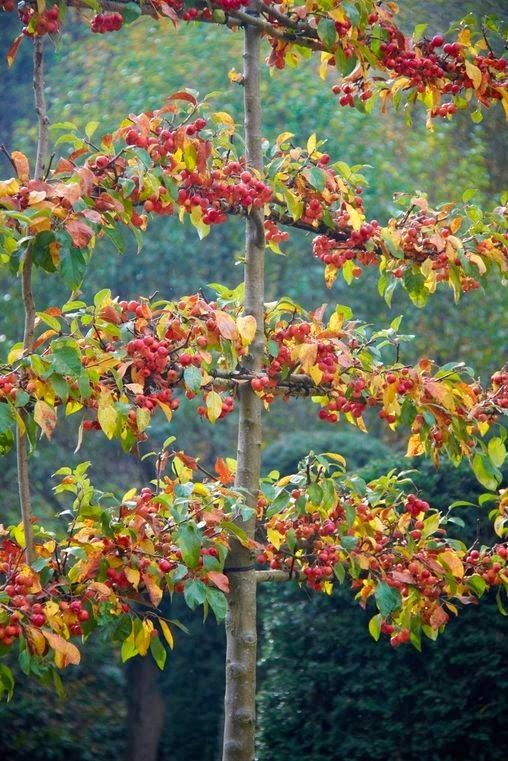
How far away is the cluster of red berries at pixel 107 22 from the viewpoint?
6.49ft

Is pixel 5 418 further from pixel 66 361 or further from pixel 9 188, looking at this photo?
pixel 9 188

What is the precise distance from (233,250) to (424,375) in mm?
3220

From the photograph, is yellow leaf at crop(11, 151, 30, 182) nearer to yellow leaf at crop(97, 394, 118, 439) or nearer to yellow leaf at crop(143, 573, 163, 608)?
yellow leaf at crop(97, 394, 118, 439)

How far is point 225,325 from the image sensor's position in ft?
6.43

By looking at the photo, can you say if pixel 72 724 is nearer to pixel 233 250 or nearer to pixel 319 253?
pixel 233 250

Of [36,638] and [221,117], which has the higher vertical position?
[221,117]

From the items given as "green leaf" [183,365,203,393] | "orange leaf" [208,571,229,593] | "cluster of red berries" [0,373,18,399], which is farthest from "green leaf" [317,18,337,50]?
"orange leaf" [208,571,229,593]

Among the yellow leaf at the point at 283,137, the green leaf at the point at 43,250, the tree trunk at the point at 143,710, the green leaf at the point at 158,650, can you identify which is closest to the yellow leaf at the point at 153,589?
the green leaf at the point at 158,650

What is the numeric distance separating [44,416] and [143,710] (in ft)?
11.9

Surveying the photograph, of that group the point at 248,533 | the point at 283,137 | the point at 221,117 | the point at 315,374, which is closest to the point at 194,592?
the point at 248,533

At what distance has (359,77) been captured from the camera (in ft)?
8.38

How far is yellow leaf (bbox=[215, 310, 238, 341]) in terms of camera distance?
1954 mm

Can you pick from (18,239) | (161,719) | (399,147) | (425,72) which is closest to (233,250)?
(399,147)

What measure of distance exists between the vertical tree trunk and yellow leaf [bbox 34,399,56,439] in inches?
24.4
